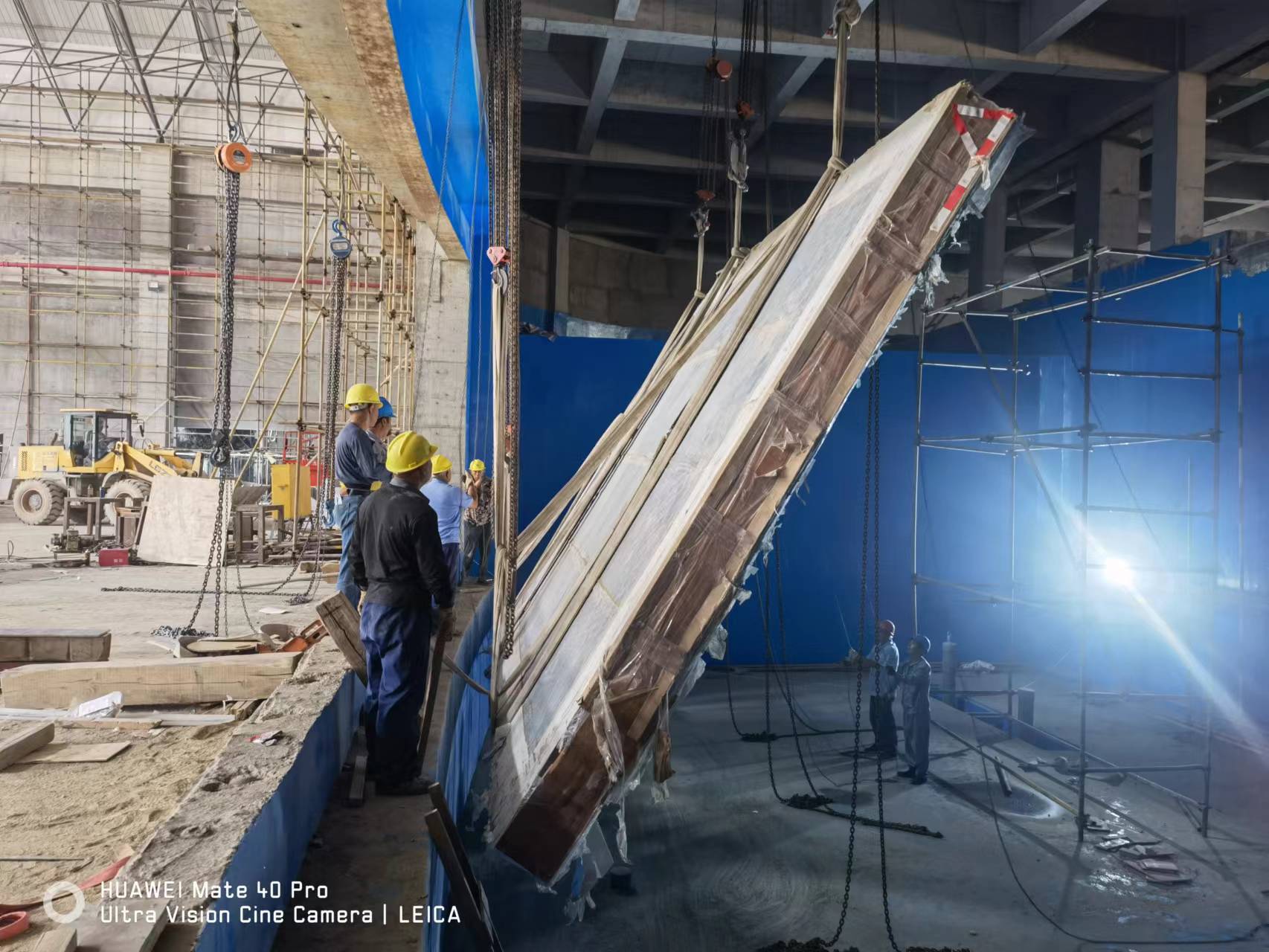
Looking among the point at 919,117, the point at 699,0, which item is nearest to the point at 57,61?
the point at 699,0

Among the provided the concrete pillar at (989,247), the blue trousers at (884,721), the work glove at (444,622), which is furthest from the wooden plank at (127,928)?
the concrete pillar at (989,247)

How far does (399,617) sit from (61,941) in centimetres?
187

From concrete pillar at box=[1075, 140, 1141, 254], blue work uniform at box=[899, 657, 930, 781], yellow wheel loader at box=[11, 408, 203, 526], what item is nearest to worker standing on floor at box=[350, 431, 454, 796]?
blue work uniform at box=[899, 657, 930, 781]

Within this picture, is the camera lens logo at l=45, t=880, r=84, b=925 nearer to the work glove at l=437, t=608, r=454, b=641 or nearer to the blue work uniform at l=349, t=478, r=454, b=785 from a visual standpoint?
the blue work uniform at l=349, t=478, r=454, b=785

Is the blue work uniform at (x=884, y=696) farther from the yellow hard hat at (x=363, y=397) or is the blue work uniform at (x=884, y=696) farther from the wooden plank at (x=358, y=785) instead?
the wooden plank at (x=358, y=785)

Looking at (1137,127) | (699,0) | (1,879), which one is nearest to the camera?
(1,879)

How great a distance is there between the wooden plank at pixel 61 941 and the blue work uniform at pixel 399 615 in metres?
1.67

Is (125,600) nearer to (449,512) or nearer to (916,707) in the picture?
(449,512)

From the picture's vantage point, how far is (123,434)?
22141 millimetres

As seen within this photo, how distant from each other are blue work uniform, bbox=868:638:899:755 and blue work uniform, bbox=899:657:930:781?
233 millimetres

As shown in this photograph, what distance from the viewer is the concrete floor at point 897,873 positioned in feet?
18.1

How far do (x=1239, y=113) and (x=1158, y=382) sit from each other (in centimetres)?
472

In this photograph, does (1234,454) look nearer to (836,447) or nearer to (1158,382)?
(1158,382)

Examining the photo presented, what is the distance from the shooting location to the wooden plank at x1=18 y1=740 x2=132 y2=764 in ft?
14.0
